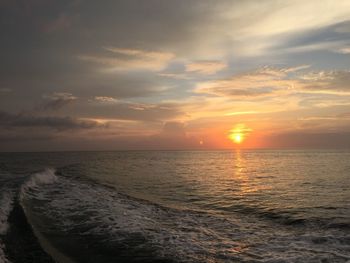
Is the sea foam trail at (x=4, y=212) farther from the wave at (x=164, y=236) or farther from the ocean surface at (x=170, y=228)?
the wave at (x=164, y=236)

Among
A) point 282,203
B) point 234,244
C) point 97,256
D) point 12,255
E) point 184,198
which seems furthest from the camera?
point 184,198

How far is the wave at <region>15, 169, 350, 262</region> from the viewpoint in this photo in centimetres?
1147

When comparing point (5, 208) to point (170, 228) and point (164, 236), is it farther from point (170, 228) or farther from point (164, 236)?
point (164, 236)

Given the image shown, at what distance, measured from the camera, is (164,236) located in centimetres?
1410

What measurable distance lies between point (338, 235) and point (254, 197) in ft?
40.7

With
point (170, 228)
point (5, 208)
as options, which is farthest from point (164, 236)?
point (5, 208)

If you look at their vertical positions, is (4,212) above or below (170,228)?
above

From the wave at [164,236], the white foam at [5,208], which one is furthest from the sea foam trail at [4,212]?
the wave at [164,236]

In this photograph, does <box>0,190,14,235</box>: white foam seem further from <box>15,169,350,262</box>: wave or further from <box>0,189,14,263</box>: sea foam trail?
<box>15,169,350,262</box>: wave

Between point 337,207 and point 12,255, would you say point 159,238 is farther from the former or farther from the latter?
point 337,207

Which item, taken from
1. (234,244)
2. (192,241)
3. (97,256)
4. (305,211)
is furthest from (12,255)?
(305,211)

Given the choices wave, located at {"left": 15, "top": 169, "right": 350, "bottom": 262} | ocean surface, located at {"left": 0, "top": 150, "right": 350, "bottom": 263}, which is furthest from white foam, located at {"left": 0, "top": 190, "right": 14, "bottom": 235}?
wave, located at {"left": 15, "top": 169, "right": 350, "bottom": 262}

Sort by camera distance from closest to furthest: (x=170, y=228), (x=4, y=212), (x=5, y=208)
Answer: (x=170, y=228), (x=4, y=212), (x=5, y=208)

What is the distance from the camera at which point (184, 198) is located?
2614cm
